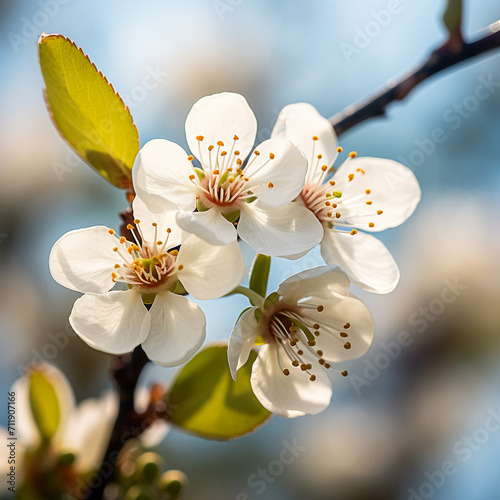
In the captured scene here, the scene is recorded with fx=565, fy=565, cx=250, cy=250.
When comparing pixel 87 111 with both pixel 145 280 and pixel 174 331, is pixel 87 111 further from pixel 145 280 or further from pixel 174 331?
pixel 174 331

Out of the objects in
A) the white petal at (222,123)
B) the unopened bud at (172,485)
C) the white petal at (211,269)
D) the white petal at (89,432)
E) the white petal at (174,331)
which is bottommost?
the unopened bud at (172,485)

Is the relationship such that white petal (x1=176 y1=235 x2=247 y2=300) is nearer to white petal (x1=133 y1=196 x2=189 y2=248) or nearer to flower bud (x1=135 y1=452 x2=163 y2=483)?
white petal (x1=133 y1=196 x2=189 y2=248)

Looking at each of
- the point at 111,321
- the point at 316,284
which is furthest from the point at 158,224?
the point at 316,284

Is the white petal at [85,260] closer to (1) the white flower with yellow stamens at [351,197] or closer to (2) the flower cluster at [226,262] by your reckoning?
(2) the flower cluster at [226,262]

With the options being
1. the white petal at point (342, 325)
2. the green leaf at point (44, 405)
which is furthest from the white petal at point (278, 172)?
the green leaf at point (44, 405)

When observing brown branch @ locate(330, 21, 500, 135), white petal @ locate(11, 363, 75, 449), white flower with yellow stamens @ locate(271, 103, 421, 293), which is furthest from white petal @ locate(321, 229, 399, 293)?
white petal @ locate(11, 363, 75, 449)

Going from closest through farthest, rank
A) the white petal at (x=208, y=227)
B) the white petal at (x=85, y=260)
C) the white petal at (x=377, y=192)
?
the white petal at (x=208, y=227) → the white petal at (x=85, y=260) → the white petal at (x=377, y=192)

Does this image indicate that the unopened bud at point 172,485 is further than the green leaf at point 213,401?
Yes
